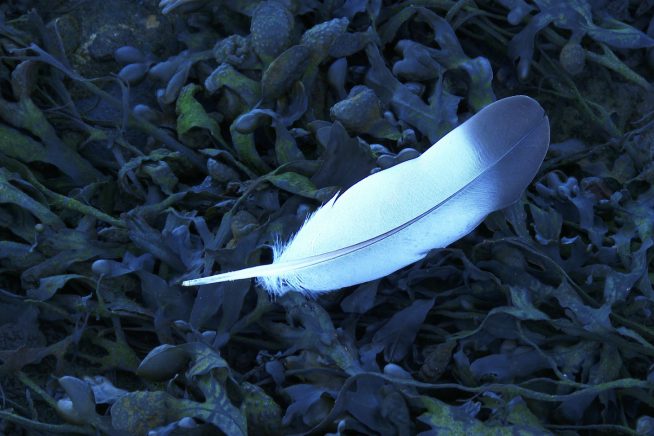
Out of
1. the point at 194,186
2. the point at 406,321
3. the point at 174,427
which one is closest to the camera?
the point at 174,427

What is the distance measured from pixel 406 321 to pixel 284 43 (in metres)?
0.44

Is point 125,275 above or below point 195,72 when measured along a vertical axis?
below

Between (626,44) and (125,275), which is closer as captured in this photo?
(125,275)

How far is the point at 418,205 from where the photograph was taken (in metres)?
1.23

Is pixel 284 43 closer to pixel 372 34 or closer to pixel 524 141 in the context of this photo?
pixel 372 34

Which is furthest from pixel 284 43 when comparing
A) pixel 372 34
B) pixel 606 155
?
pixel 606 155

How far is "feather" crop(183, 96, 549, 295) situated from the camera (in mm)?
1199

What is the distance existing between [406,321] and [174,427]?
302mm

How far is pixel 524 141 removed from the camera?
1.23m

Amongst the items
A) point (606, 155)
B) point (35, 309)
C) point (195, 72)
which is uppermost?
point (195, 72)

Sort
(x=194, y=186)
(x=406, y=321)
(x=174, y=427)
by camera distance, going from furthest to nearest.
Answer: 1. (x=194, y=186)
2. (x=406, y=321)
3. (x=174, y=427)

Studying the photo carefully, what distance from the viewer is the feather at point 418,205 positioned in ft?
3.93

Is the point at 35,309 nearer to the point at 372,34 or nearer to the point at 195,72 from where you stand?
the point at 195,72

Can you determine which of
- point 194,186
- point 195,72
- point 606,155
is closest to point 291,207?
point 194,186
